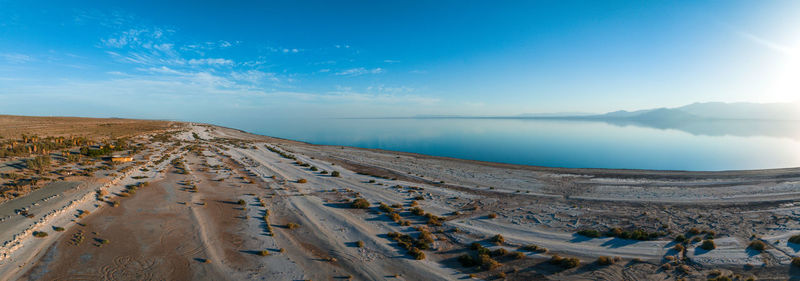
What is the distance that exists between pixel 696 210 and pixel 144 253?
128 ft

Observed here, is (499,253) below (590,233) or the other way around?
below

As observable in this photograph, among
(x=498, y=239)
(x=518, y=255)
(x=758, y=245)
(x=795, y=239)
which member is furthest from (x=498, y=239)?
(x=795, y=239)

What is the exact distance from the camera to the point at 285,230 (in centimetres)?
1842

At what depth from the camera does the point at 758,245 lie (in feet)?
49.5

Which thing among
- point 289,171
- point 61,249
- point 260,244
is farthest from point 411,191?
point 61,249

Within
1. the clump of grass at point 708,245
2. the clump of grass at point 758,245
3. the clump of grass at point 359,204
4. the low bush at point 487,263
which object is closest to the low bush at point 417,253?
the low bush at point 487,263

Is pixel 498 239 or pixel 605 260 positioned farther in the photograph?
pixel 498 239

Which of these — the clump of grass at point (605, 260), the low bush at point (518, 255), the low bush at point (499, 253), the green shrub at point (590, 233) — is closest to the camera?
the clump of grass at point (605, 260)

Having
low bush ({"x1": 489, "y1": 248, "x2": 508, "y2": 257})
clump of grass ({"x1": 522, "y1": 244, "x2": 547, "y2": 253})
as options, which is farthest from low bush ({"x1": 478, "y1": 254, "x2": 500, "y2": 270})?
clump of grass ({"x1": 522, "y1": 244, "x2": 547, "y2": 253})

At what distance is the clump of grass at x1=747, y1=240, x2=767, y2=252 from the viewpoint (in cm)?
1500

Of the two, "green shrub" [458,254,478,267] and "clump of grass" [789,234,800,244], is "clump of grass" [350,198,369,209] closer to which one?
"green shrub" [458,254,478,267]

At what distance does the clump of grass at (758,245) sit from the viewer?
1500cm

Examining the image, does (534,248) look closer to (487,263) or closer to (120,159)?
(487,263)

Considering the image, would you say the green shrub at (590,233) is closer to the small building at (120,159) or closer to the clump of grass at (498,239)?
the clump of grass at (498,239)
